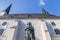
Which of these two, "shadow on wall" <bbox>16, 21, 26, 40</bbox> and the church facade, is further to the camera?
"shadow on wall" <bbox>16, 21, 26, 40</bbox>

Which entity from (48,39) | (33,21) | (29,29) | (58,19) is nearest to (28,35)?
(29,29)

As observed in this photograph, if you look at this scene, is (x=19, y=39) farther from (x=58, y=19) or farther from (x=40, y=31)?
(x=58, y=19)

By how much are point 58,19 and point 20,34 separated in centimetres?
850

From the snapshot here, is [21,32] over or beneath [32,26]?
beneath

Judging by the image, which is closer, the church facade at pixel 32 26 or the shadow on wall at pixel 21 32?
the church facade at pixel 32 26

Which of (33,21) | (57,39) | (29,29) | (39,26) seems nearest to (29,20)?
(33,21)

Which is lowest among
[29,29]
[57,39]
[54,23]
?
[57,39]

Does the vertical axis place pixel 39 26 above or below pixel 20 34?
above

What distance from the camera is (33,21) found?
20.4 m

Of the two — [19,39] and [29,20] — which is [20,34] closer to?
[19,39]

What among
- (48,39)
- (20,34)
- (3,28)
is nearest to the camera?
(48,39)

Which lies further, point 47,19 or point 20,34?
point 47,19

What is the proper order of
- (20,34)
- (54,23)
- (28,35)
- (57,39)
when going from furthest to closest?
(54,23), (20,34), (57,39), (28,35)

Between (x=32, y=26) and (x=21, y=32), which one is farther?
(x=32, y=26)
